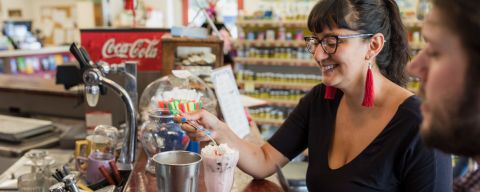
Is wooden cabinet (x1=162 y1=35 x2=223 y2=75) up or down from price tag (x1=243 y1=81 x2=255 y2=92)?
up

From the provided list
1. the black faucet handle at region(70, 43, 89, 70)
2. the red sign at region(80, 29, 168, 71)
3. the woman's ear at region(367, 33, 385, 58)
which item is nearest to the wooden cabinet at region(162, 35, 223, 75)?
the red sign at region(80, 29, 168, 71)

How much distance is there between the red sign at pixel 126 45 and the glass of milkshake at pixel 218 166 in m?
1.29

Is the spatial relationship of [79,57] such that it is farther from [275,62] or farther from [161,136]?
[275,62]

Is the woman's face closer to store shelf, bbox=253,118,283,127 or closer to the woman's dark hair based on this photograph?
the woman's dark hair

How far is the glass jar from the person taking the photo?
1.56 metres

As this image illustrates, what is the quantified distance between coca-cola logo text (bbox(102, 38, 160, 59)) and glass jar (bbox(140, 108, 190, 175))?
986mm

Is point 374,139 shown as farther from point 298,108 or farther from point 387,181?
point 298,108

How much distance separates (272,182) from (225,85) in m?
0.64

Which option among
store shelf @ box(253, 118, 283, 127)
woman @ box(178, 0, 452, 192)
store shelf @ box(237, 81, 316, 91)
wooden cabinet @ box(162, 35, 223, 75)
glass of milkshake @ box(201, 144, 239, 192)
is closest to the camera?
glass of milkshake @ box(201, 144, 239, 192)

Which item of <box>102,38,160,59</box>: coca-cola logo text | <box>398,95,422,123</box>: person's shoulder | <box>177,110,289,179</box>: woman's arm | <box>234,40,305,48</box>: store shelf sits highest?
<box>102,38,160,59</box>: coca-cola logo text

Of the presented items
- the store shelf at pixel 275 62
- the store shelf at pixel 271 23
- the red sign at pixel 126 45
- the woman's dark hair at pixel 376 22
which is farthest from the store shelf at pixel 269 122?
the woman's dark hair at pixel 376 22

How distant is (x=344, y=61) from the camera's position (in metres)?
1.50

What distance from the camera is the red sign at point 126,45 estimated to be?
2.47 m

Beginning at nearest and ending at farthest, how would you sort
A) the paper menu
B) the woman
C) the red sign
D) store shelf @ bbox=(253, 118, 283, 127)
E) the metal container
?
the metal container
the woman
the paper menu
the red sign
store shelf @ bbox=(253, 118, 283, 127)
